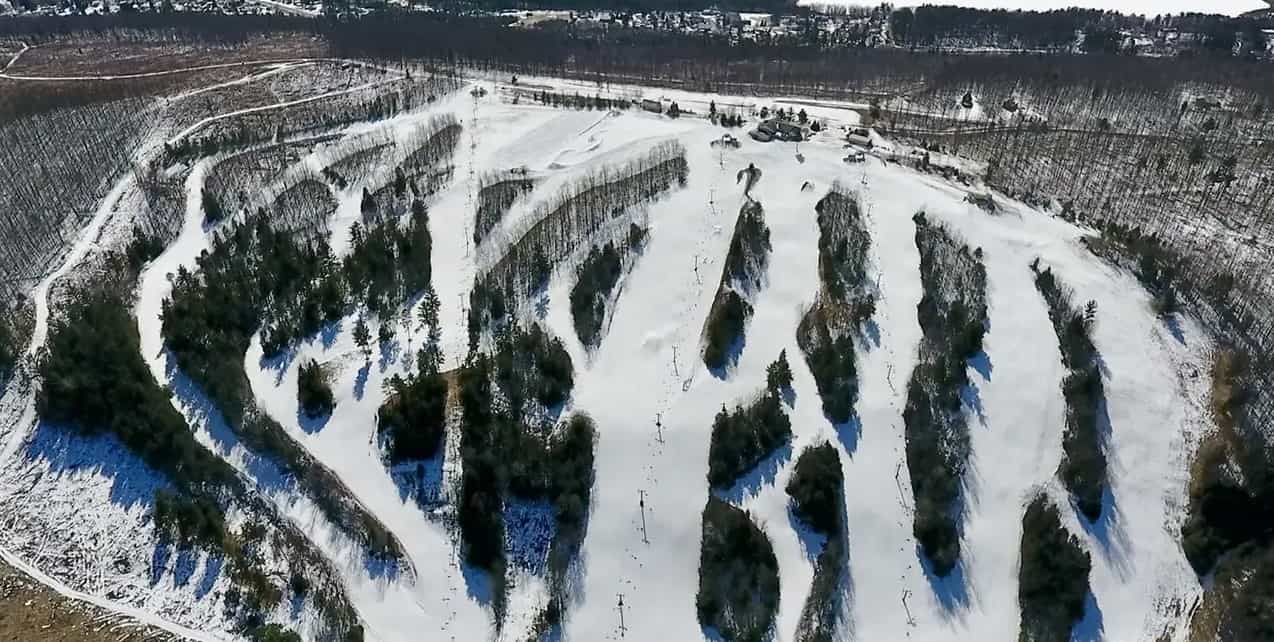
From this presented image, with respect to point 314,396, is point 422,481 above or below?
below

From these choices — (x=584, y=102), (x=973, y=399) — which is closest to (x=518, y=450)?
(x=973, y=399)

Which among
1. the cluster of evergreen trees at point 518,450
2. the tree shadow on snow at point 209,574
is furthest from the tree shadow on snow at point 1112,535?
the tree shadow on snow at point 209,574

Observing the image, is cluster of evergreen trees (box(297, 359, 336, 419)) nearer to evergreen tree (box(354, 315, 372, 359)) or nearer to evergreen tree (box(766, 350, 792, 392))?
evergreen tree (box(354, 315, 372, 359))

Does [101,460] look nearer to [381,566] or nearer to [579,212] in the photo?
[381,566]

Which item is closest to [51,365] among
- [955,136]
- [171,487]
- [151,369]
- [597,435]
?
[151,369]

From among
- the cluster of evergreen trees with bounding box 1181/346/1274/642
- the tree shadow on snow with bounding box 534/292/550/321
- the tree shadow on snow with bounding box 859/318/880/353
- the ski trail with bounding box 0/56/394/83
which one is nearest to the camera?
the cluster of evergreen trees with bounding box 1181/346/1274/642

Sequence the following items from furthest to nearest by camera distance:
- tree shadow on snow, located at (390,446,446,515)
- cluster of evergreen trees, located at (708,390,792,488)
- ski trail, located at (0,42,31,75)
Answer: ski trail, located at (0,42,31,75) < cluster of evergreen trees, located at (708,390,792,488) < tree shadow on snow, located at (390,446,446,515)

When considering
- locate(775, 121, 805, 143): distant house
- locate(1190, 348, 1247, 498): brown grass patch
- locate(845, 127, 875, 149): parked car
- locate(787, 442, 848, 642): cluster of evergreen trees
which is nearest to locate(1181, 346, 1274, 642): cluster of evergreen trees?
locate(1190, 348, 1247, 498): brown grass patch
